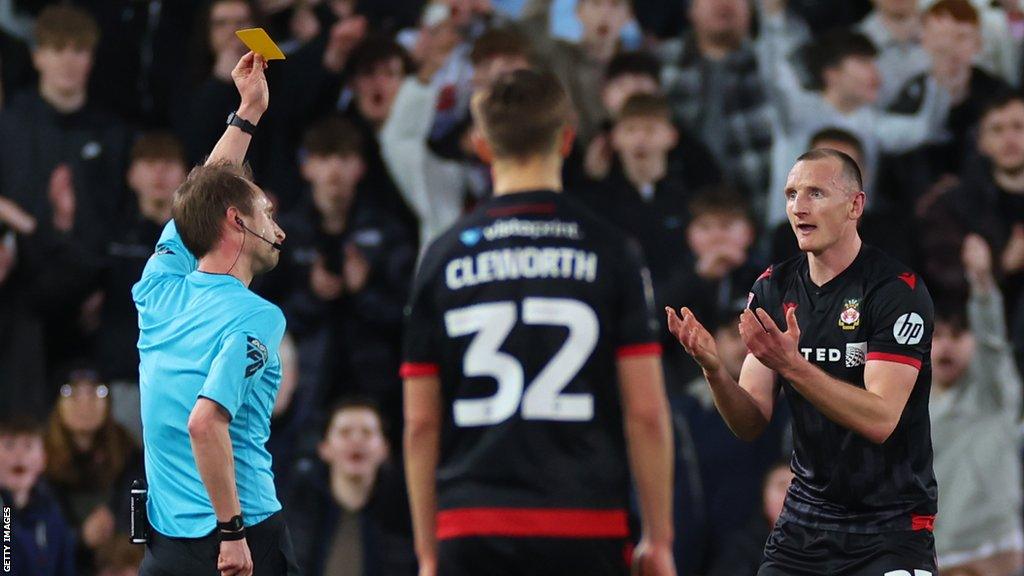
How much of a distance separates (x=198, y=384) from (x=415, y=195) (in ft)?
18.0

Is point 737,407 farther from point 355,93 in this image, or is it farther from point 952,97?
point 952,97

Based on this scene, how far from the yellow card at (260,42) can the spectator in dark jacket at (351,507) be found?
3955 millimetres

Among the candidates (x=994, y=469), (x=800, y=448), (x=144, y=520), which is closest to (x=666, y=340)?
(x=994, y=469)

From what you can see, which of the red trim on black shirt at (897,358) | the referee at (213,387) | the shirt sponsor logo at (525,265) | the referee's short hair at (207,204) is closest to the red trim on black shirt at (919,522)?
the red trim on black shirt at (897,358)

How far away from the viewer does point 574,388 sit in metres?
4.89

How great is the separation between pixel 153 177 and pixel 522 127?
19.2ft

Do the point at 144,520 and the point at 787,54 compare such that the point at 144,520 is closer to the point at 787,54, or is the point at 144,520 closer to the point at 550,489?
the point at 550,489

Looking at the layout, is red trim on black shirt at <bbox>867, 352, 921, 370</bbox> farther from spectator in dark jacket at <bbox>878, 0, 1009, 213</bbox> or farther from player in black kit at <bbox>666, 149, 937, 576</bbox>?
spectator in dark jacket at <bbox>878, 0, 1009, 213</bbox>

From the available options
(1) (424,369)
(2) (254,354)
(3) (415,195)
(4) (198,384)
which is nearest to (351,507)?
(3) (415,195)

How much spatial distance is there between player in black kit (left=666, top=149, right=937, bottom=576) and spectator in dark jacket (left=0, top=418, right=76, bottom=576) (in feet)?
14.7

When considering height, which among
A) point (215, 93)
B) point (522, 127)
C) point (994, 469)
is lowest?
point (994, 469)

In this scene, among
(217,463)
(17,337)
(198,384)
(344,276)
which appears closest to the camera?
(217,463)

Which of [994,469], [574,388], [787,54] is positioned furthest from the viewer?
[787,54]

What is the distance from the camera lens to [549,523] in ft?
16.1
